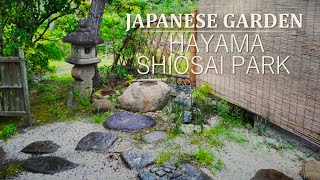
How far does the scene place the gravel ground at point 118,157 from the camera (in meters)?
4.39

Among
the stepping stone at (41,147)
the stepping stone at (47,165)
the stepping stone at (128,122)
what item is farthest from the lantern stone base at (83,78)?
the stepping stone at (47,165)

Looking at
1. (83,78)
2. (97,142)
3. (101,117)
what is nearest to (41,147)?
(97,142)

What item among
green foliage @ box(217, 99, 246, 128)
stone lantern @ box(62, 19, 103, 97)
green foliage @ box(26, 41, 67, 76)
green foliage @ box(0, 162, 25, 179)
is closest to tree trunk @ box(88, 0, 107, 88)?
stone lantern @ box(62, 19, 103, 97)

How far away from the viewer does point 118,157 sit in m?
4.88

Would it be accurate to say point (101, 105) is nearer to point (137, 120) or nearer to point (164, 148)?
point (137, 120)

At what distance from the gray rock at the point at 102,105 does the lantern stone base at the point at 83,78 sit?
22.3 inches

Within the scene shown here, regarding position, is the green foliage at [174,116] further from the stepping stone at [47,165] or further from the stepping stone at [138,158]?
the stepping stone at [47,165]

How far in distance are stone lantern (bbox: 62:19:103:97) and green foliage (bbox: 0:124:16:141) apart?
5.57 feet

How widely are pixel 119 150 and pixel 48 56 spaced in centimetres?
383

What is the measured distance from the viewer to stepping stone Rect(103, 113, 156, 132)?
5867mm

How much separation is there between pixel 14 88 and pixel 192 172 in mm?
3521

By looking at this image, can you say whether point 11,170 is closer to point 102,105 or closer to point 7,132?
point 7,132

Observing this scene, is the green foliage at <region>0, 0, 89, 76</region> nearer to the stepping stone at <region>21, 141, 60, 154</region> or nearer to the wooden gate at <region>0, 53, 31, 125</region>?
the wooden gate at <region>0, 53, 31, 125</region>

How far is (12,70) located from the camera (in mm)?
5848
